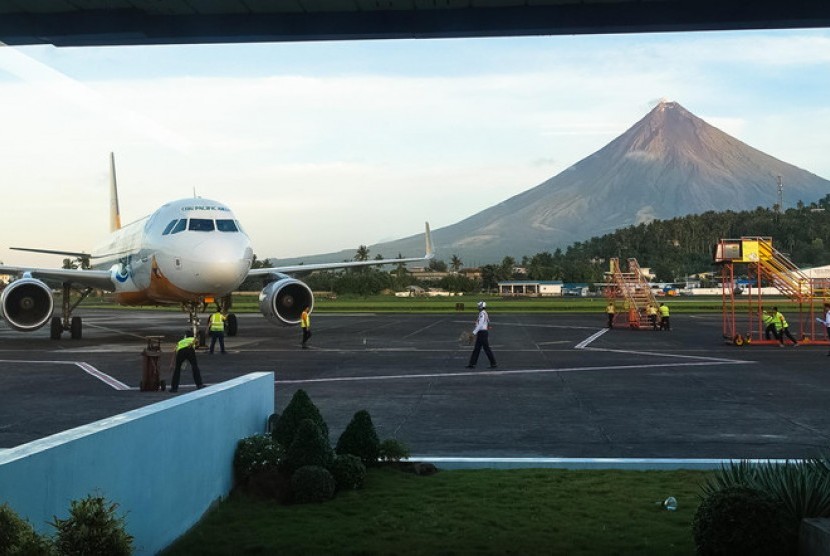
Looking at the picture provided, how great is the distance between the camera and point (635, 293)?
47.6 meters

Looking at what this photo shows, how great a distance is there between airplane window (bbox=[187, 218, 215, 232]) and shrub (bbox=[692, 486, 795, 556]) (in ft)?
80.2

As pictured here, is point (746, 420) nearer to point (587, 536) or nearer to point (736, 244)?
point (587, 536)

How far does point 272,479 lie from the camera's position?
348 inches

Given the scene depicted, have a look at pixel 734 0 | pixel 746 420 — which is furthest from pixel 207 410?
pixel 746 420

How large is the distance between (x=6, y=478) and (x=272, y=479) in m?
4.17

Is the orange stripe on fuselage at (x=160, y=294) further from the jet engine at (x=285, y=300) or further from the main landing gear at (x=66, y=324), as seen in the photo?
the main landing gear at (x=66, y=324)

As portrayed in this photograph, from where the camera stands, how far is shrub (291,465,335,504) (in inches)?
340

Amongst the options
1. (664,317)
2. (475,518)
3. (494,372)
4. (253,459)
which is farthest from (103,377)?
(664,317)

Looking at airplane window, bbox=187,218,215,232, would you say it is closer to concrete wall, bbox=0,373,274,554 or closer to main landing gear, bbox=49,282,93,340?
main landing gear, bbox=49,282,93,340

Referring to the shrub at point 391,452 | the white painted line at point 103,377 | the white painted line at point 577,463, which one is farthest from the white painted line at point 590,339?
the shrub at point 391,452

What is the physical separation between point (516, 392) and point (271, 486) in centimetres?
962

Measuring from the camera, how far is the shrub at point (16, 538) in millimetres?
4492

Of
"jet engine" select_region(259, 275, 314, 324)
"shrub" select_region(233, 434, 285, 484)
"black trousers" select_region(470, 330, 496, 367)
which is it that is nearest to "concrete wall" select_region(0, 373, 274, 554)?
"shrub" select_region(233, 434, 285, 484)

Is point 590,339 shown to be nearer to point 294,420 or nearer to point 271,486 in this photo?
point 294,420
